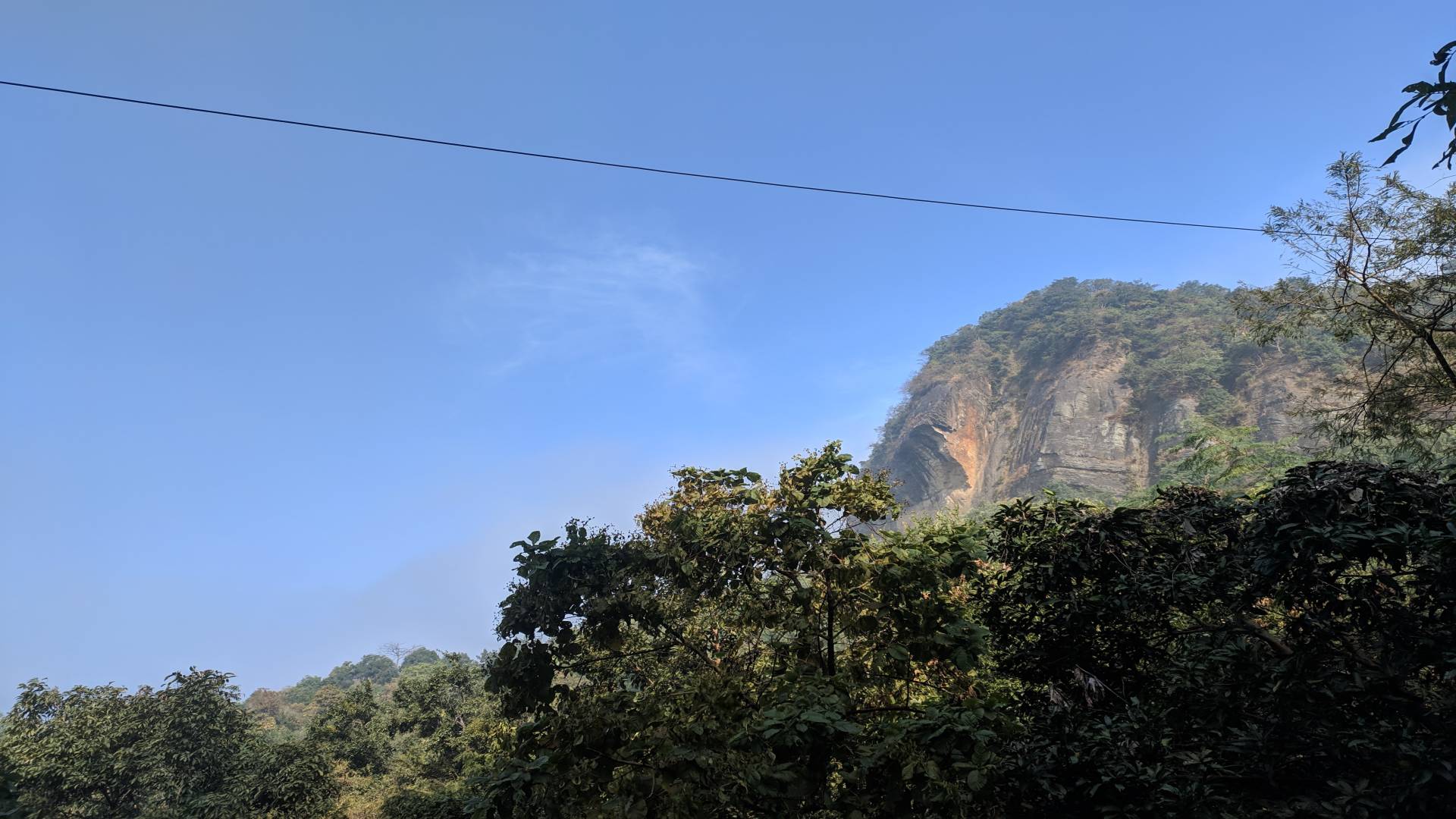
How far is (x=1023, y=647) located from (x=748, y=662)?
2265mm

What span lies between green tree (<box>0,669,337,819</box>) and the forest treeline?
11.7m

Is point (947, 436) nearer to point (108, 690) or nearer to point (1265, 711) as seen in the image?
point (108, 690)

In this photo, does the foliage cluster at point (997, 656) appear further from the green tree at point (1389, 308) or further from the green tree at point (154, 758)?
the green tree at point (154, 758)

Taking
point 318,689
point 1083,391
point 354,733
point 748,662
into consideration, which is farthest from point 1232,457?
point 318,689

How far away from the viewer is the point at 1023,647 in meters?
4.61

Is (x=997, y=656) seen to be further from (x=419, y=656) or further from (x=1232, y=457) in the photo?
(x=419, y=656)

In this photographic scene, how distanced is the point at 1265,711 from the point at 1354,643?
0.53 metres

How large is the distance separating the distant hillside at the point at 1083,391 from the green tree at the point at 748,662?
4395 cm

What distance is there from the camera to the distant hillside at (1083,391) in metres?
45.9

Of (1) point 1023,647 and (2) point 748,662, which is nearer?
(1) point 1023,647

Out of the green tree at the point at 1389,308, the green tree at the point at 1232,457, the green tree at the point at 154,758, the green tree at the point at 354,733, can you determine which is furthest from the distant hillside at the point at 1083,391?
the green tree at the point at 154,758

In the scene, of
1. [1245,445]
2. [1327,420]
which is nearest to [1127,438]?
[1245,445]

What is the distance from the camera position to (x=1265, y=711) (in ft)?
11.2

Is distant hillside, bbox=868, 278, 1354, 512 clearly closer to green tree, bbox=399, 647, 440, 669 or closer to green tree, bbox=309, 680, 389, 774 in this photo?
green tree, bbox=309, 680, 389, 774
